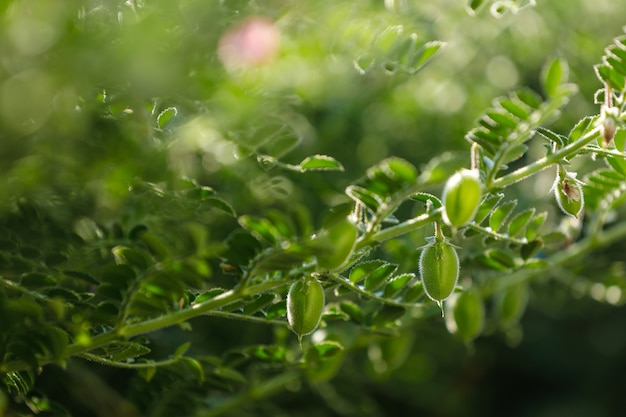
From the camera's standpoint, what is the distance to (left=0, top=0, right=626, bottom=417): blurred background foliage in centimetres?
53

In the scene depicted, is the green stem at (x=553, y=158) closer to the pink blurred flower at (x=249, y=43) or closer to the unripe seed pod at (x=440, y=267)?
the unripe seed pod at (x=440, y=267)

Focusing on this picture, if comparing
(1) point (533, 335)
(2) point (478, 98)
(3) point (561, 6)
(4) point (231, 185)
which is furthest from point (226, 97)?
(1) point (533, 335)

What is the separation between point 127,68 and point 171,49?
0.38ft

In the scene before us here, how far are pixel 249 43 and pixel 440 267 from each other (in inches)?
15.5

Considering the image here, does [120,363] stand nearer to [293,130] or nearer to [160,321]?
[160,321]

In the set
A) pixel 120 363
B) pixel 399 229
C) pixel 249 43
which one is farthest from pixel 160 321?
pixel 249 43

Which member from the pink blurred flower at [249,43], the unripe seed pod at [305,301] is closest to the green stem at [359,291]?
the unripe seed pod at [305,301]

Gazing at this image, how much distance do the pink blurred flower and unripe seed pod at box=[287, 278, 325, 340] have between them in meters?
0.33

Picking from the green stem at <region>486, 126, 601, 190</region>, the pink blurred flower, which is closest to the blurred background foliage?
the pink blurred flower

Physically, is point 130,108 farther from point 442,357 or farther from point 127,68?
point 442,357

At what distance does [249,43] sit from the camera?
84 centimetres

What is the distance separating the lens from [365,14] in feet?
3.25

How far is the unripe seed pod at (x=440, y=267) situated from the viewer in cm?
54

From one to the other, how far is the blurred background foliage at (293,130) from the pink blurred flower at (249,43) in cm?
1
